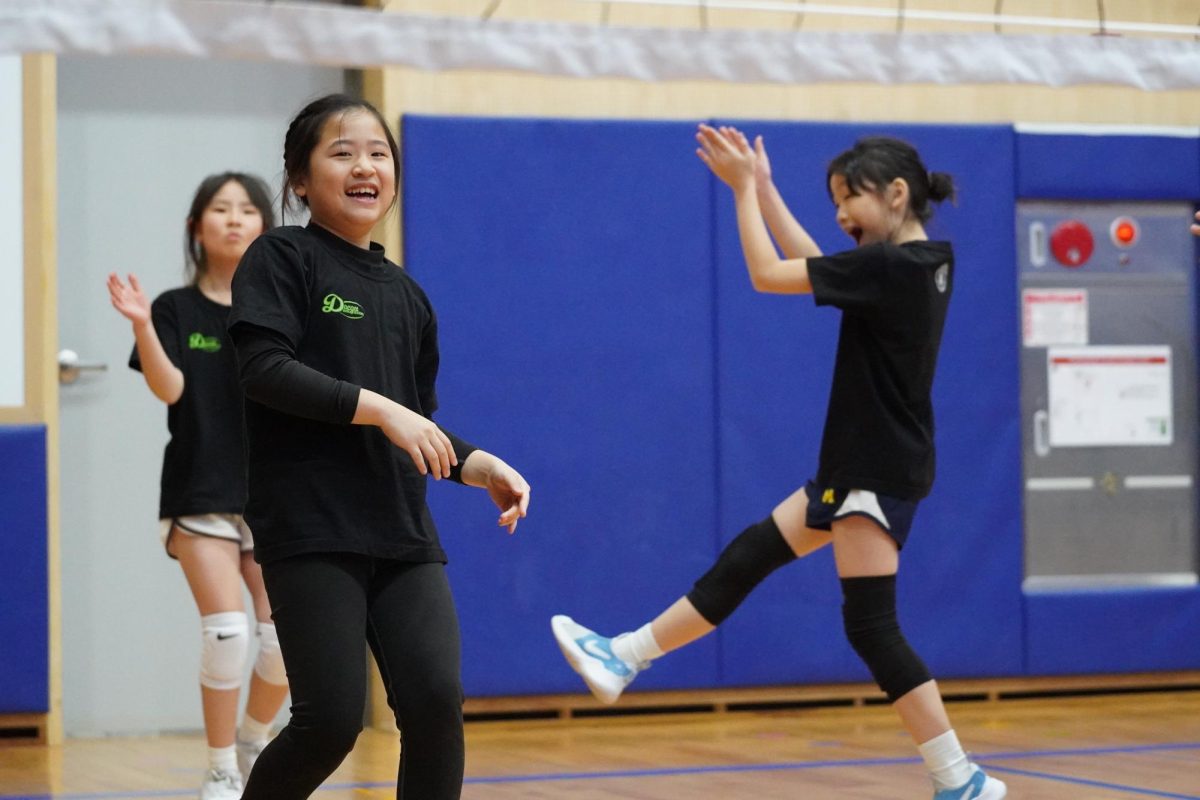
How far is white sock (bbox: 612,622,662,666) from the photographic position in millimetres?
3875

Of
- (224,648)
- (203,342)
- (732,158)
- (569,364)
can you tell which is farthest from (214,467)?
(569,364)

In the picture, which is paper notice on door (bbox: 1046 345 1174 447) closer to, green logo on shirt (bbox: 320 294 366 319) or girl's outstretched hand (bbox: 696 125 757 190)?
girl's outstretched hand (bbox: 696 125 757 190)

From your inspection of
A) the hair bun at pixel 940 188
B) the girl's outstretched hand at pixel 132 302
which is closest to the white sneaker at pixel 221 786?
the girl's outstretched hand at pixel 132 302

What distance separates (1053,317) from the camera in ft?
20.7

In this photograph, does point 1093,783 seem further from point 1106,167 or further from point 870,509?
point 1106,167

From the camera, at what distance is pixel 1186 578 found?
21.1 feet

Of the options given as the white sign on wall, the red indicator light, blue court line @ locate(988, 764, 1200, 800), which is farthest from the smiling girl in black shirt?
the red indicator light

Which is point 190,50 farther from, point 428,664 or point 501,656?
point 501,656

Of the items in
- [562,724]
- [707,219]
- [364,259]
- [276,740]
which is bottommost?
[562,724]

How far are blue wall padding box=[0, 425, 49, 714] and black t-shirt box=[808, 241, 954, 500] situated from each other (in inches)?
111

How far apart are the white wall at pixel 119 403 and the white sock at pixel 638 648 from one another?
237 centimetres

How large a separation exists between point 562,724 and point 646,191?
6.12 feet

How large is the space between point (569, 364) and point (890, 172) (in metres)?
2.20

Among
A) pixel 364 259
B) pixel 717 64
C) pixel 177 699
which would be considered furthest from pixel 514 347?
pixel 364 259
